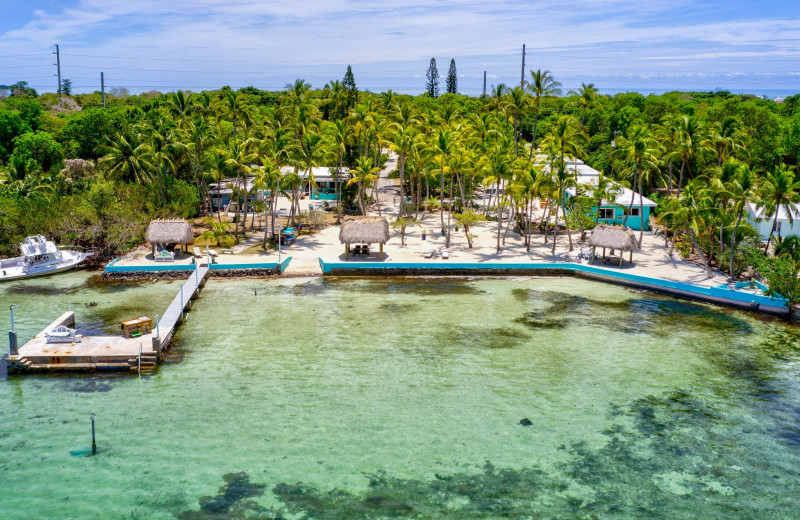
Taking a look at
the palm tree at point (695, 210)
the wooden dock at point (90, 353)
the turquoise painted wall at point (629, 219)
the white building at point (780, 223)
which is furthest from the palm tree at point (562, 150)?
the wooden dock at point (90, 353)

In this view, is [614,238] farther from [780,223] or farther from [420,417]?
[420,417]

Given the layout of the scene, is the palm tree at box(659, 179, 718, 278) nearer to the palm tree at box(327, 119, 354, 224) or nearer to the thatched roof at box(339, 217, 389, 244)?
the thatched roof at box(339, 217, 389, 244)

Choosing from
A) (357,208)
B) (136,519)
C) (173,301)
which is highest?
(357,208)

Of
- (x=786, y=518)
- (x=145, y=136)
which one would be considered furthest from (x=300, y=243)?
(x=786, y=518)

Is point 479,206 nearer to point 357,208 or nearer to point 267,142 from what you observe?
point 357,208

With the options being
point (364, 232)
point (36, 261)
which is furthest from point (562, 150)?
point (36, 261)

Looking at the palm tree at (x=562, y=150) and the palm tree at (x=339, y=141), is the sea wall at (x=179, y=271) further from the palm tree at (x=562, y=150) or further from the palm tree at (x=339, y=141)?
the palm tree at (x=562, y=150)

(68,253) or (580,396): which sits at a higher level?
(68,253)
